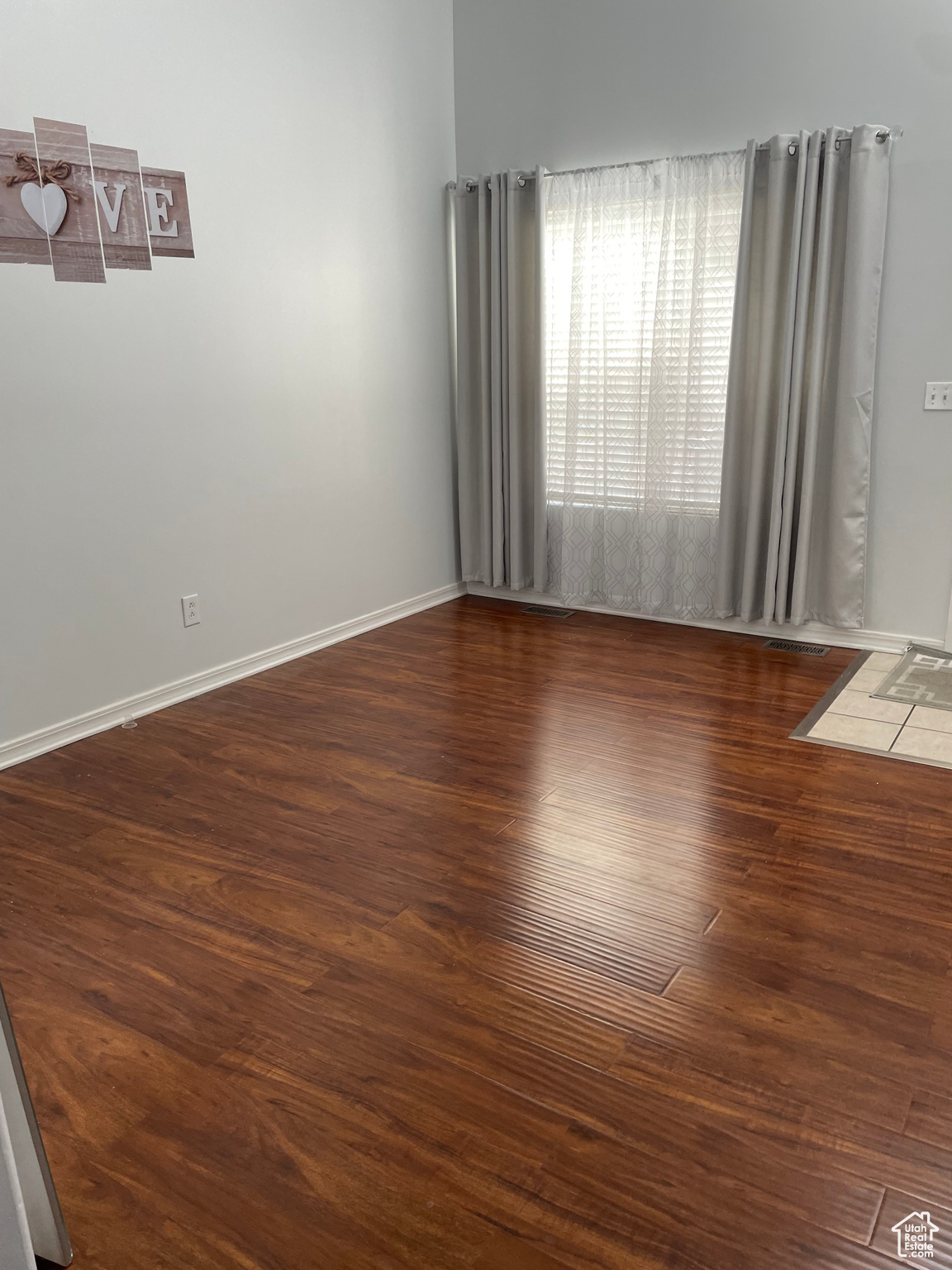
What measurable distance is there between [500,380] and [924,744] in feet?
8.37

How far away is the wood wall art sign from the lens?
9.34 feet

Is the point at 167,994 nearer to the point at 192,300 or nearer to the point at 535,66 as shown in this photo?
the point at 192,300

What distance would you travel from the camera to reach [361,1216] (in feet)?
4.60

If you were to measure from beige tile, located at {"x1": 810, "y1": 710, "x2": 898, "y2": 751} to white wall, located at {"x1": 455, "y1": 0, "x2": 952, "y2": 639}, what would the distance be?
3.02ft

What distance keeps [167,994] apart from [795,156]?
363 cm

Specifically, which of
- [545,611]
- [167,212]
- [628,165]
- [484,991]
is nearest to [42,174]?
[167,212]

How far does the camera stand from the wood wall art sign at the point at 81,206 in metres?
2.85

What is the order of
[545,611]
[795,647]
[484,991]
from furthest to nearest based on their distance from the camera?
[545,611]
[795,647]
[484,991]

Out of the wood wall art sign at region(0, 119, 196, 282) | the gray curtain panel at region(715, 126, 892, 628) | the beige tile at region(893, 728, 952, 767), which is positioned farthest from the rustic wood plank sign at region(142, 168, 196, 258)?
the beige tile at region(893, 728, 952, 767)

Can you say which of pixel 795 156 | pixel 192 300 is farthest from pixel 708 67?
pixel 192 300

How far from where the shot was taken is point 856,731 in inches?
124

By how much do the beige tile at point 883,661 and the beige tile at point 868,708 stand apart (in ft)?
1.08

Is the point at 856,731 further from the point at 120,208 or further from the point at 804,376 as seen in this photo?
the point at 120,208

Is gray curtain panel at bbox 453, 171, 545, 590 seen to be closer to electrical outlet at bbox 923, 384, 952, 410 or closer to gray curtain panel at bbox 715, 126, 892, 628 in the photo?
gray curtain panel at bbox 715, 126, 892, 628
